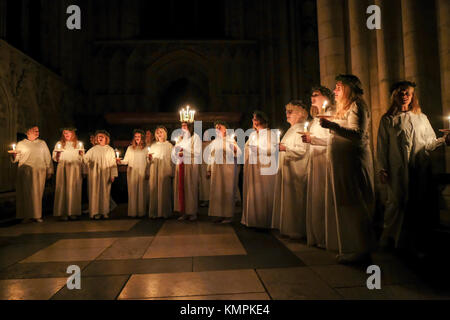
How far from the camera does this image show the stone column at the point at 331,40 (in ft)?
19.3

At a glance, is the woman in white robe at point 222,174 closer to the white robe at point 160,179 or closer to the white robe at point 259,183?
the white robe at point 259,183

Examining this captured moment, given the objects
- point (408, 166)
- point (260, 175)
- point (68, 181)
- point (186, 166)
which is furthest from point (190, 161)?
point (408, 166)

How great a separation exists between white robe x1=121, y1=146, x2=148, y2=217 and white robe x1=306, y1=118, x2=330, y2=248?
419 cm

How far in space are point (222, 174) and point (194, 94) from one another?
11690 mm

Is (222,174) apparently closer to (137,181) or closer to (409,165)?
(137,181)

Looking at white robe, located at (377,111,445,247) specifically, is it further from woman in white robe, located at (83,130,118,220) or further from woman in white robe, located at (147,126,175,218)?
woman in white robe, located at (83,130,118,220)

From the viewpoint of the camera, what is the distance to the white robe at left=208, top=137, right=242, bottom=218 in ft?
19.2

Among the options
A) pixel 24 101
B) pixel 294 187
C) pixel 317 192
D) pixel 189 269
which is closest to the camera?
pixel 189 269

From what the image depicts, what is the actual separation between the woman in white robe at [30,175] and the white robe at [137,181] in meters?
1.70

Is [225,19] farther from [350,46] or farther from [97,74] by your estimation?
[350,46]

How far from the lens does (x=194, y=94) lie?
1688 centimetres

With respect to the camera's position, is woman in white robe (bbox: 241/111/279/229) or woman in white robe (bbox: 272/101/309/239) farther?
woman in white robe (bbox: 241/111/279/229)

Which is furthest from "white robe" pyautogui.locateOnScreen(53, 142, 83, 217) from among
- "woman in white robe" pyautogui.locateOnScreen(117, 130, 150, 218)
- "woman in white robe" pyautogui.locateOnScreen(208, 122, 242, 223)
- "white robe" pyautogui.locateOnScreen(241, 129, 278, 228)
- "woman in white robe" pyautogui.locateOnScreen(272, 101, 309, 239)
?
"woman in white robe" pyautogui.locateOnScreen(272, 101, 309, 239)

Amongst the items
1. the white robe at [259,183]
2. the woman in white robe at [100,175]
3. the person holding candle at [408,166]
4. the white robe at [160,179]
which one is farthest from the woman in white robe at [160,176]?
the person holding candle at [408,166]
